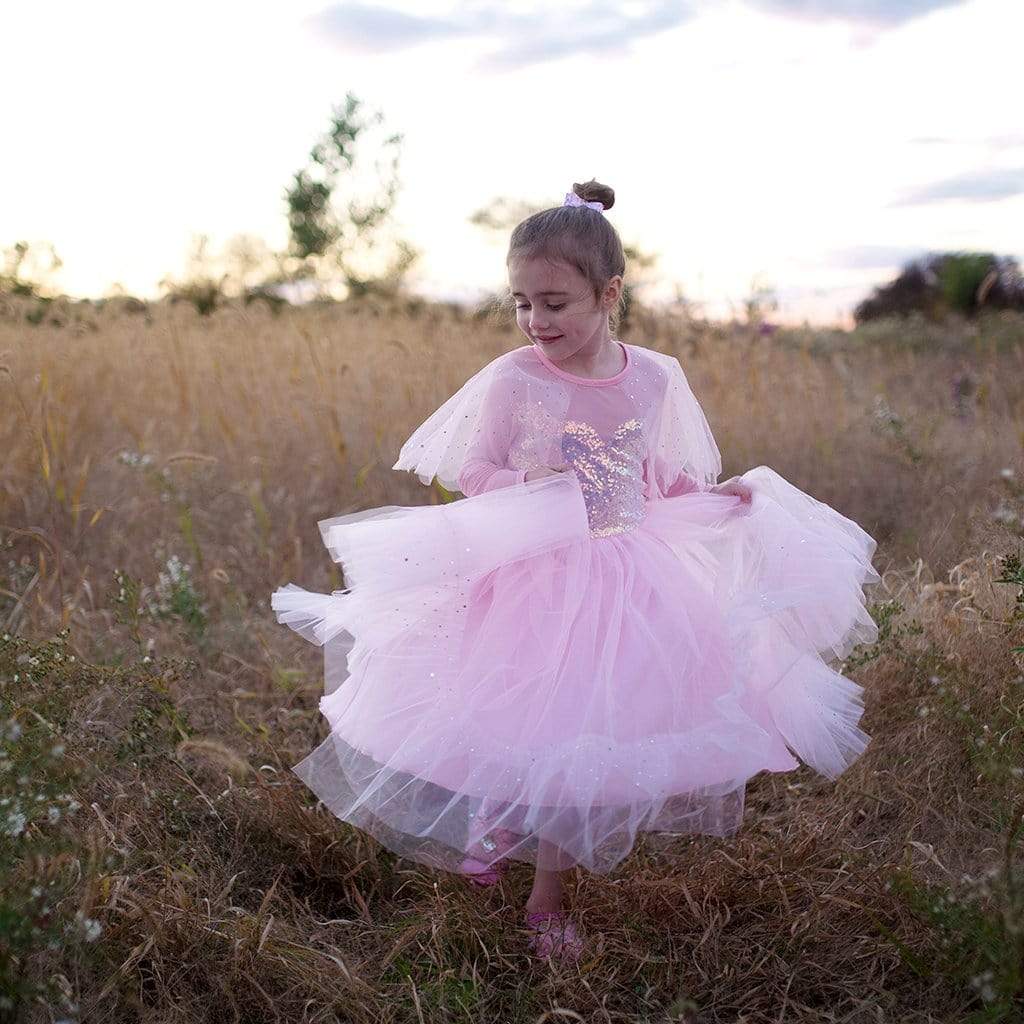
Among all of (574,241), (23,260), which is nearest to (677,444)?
(574,241)

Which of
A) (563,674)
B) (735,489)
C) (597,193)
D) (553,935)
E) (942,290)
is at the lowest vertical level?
(553,935)

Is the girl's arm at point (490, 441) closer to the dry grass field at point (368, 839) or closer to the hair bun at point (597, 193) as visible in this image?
the hair bun at point (597, 193)

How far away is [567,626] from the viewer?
205 cm

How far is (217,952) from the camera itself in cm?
203

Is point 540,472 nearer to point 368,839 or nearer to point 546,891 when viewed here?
point 546,891

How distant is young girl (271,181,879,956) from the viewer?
1964 mm

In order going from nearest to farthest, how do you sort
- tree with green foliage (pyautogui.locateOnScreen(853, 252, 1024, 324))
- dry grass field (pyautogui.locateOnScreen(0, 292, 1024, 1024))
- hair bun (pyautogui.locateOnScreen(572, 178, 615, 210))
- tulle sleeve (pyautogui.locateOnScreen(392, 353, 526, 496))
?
dry grass field (pyautogui.locateOnScreen(0, 292, 1024, 1024)) < tulle sleeve (pyautogui.locateOnScreen(392, 353, 526, 496)) < hair bun (pyautogui.locateOnScreen(572, 178, 615, 210)) < tree with green foliage (pyautogui.locateOnScreen(853, 252, 1024, 324))

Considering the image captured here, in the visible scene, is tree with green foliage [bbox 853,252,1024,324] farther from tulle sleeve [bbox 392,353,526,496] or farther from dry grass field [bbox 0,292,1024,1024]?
tulle sleeve [bbox 392,353,526,496]

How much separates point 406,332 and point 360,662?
15.3 ft

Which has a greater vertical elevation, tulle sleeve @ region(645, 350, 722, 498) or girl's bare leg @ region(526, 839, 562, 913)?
tulle sleeve @ region(645, 350, 722, 498)

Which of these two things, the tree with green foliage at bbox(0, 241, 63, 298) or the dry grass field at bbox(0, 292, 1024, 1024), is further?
the tree with green foliage at bbox(0, 241, 63, 298)

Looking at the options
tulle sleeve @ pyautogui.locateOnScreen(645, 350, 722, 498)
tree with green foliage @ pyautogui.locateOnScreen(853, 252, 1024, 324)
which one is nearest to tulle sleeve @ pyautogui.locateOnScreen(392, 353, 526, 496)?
tulle sleeve @ pyautogui.locateOnScreen(645, 350, 722, 498)

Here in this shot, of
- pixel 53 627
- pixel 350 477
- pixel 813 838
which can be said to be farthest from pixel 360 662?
pixel 350 477

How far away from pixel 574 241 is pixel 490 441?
450 millimetres
